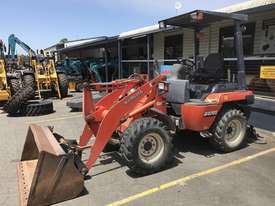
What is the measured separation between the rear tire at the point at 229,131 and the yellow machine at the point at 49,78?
32.4ft

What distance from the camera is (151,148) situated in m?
4.42

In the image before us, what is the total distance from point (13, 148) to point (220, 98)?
4.10 meters

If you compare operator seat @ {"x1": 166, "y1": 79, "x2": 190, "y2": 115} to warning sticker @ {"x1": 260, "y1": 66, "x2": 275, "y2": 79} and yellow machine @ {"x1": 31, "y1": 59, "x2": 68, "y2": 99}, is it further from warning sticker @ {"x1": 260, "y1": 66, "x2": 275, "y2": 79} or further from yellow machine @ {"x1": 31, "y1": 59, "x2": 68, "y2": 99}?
yellow machine @ {"x1": 31, "y1": 59, "x2": 68, "y2": 99}

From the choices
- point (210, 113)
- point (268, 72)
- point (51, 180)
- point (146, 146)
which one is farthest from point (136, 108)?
point (268, 72)

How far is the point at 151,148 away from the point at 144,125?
1.44ft

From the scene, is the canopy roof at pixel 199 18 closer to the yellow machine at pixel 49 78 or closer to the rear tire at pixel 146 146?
the rear tire at pixel 146 146

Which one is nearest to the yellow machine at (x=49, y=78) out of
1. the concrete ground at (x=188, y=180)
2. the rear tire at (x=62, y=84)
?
the rear tire at (x=62, y=84)

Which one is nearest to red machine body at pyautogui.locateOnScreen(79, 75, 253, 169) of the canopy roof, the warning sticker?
the canopy roof

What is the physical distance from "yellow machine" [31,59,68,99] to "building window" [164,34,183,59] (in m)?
5.06

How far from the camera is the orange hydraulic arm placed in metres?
4.21

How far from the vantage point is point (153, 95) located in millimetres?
4930

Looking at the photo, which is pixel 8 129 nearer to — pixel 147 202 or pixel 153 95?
pixel 153 95

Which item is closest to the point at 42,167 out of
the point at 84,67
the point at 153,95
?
the point at 153,95

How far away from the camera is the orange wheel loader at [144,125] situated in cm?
355
